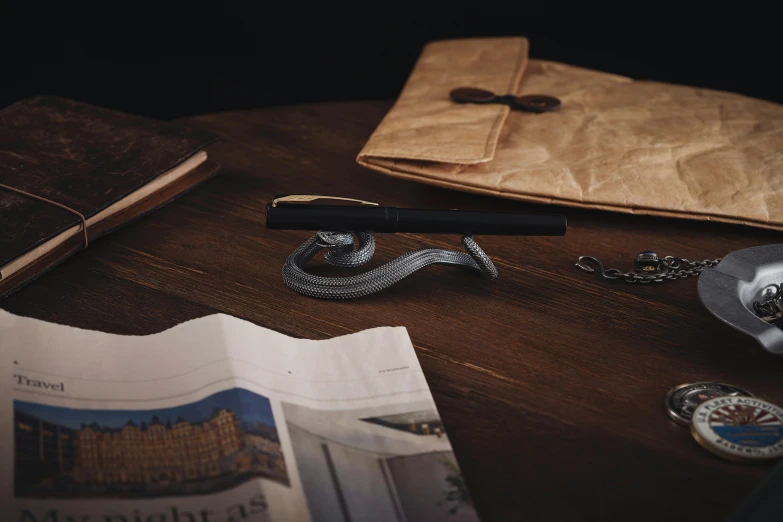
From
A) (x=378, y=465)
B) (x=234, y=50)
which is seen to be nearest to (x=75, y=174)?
(x=378, y=465)

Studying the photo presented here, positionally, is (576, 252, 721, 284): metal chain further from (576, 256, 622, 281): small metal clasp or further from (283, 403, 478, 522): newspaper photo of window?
(283, 403, 478, 522): newspaper photo of window

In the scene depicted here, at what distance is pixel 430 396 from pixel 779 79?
210 centimetres

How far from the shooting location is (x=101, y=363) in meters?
0.78

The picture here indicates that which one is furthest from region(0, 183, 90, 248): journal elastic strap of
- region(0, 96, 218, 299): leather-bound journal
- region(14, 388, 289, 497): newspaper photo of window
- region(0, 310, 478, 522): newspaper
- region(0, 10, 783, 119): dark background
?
region(0, 10, 783, 119): dark background

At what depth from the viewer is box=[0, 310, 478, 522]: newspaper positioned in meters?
0.65

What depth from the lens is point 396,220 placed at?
92cm

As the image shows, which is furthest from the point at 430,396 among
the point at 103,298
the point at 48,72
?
the point at 48,72

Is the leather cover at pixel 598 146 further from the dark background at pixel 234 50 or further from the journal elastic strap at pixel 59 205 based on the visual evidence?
the dark background at pixel 234 50


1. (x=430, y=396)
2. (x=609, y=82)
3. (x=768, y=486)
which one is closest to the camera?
(x=768, y=486)

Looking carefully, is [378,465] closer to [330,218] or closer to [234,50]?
[330,218]

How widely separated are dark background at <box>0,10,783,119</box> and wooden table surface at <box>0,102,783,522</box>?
1.55 meters

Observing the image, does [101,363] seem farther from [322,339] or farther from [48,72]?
[48,72]

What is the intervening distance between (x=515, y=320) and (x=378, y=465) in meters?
0.28

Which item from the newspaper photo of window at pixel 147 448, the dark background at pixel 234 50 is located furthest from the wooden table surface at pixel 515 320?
the dark background at pixel 234 50
